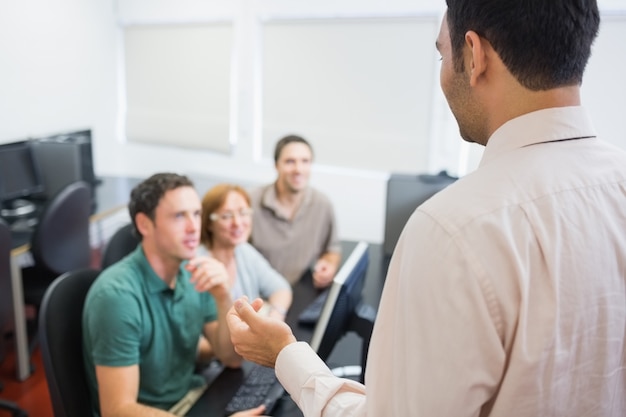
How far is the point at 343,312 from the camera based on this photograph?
1263 mm

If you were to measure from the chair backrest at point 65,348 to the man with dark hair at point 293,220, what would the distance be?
1100 mm

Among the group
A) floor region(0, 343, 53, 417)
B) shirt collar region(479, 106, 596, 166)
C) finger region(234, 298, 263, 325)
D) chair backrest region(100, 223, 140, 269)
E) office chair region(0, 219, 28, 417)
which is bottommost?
floor region(0, 343, 53, 417)

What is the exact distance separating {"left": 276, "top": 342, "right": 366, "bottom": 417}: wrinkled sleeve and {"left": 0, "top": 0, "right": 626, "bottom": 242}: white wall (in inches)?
107

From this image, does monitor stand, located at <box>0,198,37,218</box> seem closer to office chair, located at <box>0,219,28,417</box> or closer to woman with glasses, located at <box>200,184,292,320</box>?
office chair, located at <box>0,219,28,417</box>

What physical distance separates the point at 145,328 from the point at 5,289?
120cm

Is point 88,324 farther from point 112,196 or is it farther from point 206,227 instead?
point 112,196

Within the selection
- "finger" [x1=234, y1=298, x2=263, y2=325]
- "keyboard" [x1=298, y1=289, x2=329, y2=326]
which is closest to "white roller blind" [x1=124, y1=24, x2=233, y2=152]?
"keyboard" [x1=298, y1=289, x2=329, y2=326]

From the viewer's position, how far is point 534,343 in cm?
58

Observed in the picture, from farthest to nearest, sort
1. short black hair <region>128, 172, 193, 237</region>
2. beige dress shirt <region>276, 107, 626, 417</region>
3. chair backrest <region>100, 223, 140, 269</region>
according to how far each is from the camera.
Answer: chair backrest <region>100, 223, 140, 269</region>, short black hair <region>128, 172, 193, 237</region>, beige dress shirt <region>276, 107, 626, 417</region>

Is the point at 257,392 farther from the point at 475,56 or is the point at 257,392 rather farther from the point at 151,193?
→ the point at 475,56

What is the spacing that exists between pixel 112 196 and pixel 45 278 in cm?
97

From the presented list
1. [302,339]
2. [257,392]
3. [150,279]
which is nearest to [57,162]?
[150,279]

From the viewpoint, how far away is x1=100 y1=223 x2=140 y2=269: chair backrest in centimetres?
192

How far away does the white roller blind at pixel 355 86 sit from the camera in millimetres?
3557
